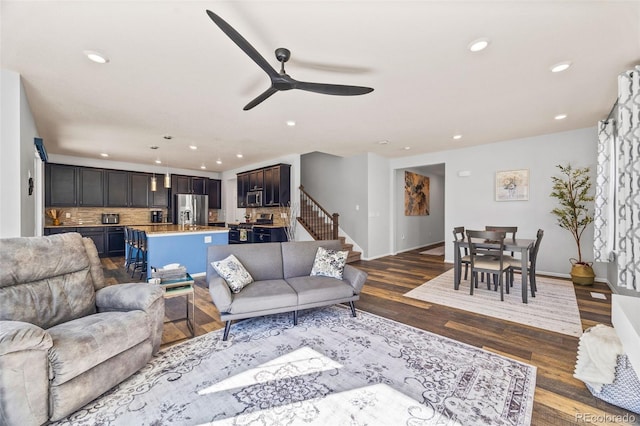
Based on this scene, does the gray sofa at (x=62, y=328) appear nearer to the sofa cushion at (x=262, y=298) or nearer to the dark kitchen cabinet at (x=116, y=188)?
the sofa cushion at (x=262, y=298)

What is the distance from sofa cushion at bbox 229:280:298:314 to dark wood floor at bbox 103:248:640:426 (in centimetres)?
53

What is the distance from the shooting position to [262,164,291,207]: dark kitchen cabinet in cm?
702

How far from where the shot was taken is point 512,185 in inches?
215

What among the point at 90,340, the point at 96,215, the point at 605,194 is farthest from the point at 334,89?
the point at 96,215

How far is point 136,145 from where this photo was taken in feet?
19.4

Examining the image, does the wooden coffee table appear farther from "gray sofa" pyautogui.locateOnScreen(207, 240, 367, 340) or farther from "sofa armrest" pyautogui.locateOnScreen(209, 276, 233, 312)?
"sofa armrest" pyautogui.locateOnScreen(209, 276, 233, 312)

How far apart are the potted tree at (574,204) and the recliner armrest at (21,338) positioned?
6472 mm

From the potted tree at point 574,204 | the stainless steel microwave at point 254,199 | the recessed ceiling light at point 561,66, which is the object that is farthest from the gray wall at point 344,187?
the recessed ceiling light at point 561,66

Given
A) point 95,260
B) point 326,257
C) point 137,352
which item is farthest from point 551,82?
point 95,260

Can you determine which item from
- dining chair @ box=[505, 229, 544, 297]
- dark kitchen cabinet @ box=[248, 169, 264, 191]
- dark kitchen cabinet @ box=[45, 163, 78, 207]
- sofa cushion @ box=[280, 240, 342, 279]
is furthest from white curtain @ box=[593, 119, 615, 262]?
dark kitchen cabinet @ box=[45, 163, 78, 207]

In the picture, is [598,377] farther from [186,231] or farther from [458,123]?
[186,231]

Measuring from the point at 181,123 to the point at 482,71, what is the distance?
427 cm

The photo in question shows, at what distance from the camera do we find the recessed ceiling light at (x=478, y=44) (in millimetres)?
2195

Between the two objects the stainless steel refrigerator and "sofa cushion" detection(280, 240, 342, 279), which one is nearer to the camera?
"sofa cushion" detection(280, 240, 342, 279)
